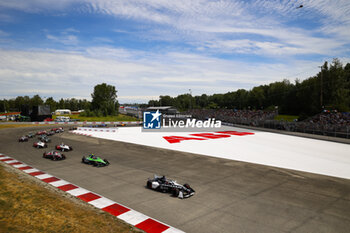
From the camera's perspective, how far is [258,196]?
453 inches

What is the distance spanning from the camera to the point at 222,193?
11789 millimetres

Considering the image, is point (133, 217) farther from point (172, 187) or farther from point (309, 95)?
point (309, 95)

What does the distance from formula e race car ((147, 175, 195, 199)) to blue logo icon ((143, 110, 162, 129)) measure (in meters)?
34.1

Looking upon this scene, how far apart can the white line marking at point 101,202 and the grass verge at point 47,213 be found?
34 centimetres

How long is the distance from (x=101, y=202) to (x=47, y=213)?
2.30 meters

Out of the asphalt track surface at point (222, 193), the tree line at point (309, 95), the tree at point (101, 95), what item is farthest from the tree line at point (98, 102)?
the asphalt track surface at point (222, 193)

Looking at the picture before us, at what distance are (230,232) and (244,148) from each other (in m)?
18.0

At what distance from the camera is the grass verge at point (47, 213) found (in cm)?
807

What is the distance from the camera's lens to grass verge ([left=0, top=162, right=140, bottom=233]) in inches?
318

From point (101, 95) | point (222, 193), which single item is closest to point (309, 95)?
point (222, 193)

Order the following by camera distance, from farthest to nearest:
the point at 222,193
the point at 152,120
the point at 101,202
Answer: the point at 152,120 → the point at 222,193 → the point at 101,202

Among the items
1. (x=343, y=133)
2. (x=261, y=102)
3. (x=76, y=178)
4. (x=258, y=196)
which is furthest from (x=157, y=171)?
(x=261, y=102)

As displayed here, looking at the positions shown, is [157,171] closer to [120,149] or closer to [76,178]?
[76,178]

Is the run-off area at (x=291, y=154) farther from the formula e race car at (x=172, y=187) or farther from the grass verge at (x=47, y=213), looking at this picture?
the grass verge at (x=47, y=213)
